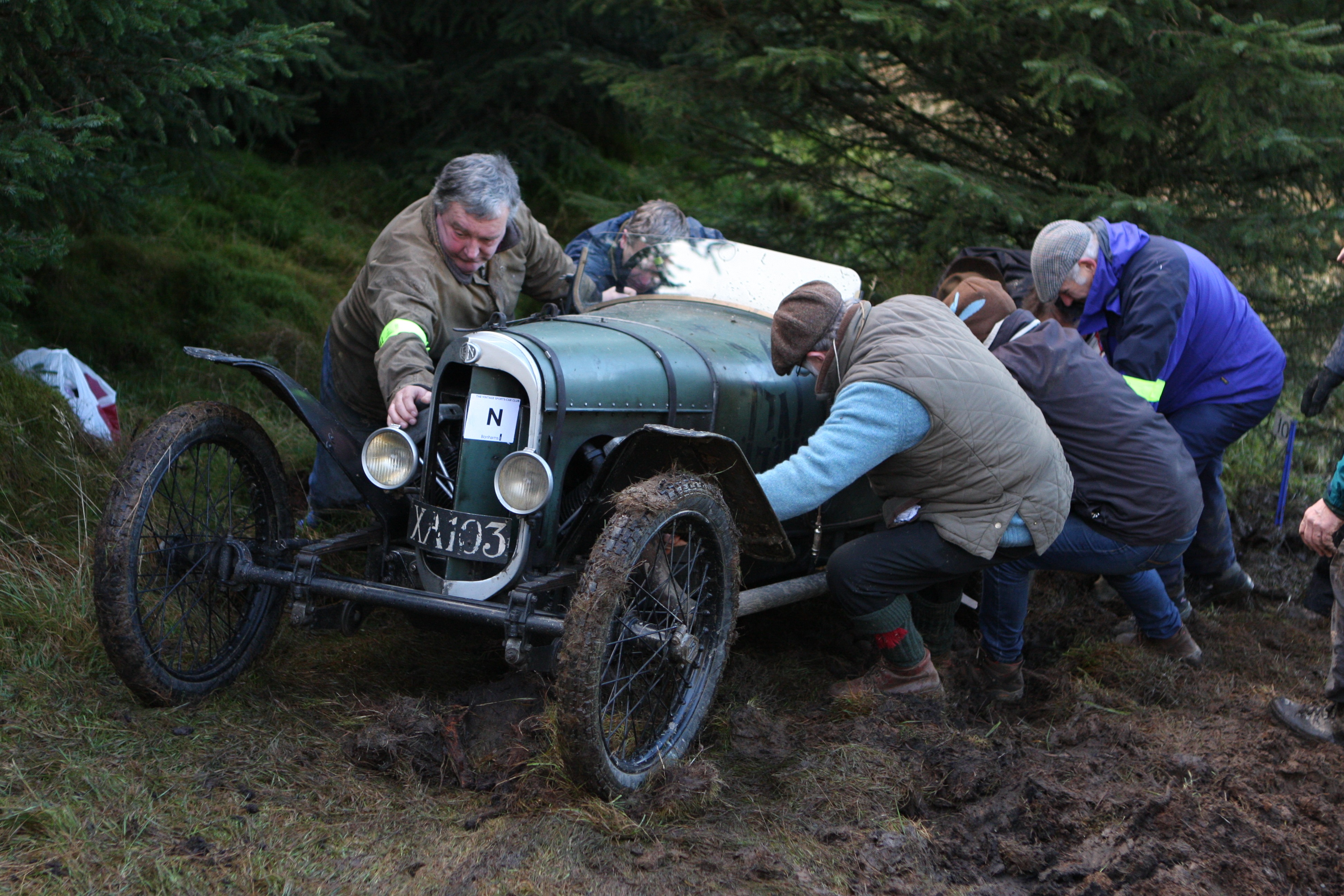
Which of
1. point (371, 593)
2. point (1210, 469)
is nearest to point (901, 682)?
point (371, 593)

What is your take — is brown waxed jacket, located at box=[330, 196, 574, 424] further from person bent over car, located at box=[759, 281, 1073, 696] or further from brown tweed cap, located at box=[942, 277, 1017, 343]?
brown tweed cap, located at box=[942, 277, 1017, 343]

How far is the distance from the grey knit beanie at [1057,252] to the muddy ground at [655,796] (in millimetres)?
1628

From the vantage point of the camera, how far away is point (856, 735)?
343 centimetres

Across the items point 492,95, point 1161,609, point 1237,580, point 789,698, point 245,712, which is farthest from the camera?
point 492,95

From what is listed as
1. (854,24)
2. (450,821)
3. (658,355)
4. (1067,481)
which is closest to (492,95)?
(854,24)

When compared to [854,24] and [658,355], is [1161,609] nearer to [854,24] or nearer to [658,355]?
[658,355]

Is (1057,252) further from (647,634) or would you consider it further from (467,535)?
(467,535)

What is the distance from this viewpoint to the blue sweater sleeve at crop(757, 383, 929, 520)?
129 inches

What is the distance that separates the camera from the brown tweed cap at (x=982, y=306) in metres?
4.28

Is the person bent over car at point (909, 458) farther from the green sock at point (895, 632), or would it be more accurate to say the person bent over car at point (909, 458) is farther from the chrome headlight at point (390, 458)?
the chrome headlight at point (390, 458)

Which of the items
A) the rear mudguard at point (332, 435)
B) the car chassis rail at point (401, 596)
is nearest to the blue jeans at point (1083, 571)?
the car chassis rail at point (401, 596)

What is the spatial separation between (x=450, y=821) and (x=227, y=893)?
58 centimetres

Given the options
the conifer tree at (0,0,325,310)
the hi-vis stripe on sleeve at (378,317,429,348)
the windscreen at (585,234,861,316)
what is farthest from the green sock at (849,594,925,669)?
the conifer tree at (0,0,325,310)

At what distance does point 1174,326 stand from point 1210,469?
0.99 metres
